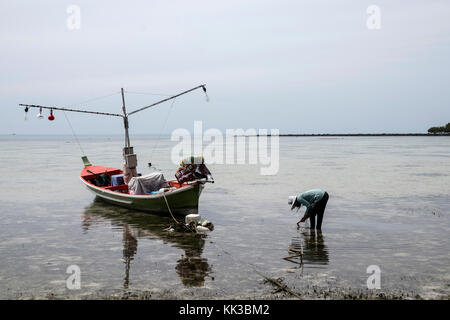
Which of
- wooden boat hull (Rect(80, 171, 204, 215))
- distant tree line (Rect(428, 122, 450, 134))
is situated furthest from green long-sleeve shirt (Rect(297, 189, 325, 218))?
distant tree line (Rect(428, 122, 450, 134))

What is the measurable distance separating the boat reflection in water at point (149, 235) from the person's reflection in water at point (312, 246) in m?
2.99

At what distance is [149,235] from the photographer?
1480 cm

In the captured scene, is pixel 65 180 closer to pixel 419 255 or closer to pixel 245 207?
pixel 245 207

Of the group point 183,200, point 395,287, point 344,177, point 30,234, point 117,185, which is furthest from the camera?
point 344,177

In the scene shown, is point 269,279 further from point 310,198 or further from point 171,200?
point 171,200

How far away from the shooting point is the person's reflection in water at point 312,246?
11.3m

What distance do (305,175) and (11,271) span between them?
2710 centimetres

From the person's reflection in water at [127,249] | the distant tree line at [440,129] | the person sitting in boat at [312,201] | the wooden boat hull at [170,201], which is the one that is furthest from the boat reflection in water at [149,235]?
the distant tree line at [440,129]

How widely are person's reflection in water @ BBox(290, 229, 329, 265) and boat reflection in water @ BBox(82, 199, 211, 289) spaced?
118 inches

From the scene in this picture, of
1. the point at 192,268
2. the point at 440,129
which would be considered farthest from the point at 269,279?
the point at 440,129

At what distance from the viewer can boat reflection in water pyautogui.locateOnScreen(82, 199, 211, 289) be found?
10477mm

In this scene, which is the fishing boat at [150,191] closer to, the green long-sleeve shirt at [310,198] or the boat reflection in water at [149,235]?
the boat reflection in water at [149,235]

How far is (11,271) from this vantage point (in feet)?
35.3

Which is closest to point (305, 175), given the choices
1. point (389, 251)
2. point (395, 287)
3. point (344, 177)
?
point (344, 177)
